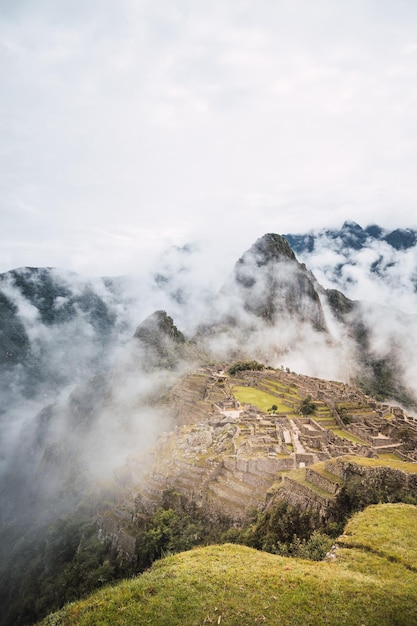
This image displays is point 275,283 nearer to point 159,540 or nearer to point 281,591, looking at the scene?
point 159,540

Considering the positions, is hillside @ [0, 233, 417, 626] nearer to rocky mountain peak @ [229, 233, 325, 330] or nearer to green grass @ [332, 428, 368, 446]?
green grass @ [332, 428, 368, 446]

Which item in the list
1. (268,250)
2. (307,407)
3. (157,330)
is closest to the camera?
(307,407)

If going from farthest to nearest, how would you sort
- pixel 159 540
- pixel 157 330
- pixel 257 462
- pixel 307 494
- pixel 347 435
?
pixel 157 330 < pixel 347 435 < pixel 257 462 < pixel 159 540 < pixel 307 494

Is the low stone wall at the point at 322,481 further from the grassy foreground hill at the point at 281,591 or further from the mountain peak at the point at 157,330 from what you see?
the mountain peak at the point at 157,330

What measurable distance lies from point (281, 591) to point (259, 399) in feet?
148

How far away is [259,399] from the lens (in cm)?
5347

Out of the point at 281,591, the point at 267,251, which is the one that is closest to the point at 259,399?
the point at 281,591

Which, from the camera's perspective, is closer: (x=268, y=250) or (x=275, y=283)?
(x=275, y=283)

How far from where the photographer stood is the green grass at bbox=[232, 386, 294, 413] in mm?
47812

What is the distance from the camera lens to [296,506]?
17.0m

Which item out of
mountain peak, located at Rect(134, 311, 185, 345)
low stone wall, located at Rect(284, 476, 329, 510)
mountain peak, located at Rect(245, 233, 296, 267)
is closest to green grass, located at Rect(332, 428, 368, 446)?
low stone wall, located at Rect(284, 476, 329, 510)

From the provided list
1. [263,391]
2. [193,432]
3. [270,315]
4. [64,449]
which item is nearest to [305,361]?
[270,315]

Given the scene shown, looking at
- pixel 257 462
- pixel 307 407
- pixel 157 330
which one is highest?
pixel 157 330

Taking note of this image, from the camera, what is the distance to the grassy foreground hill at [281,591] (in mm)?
8180
